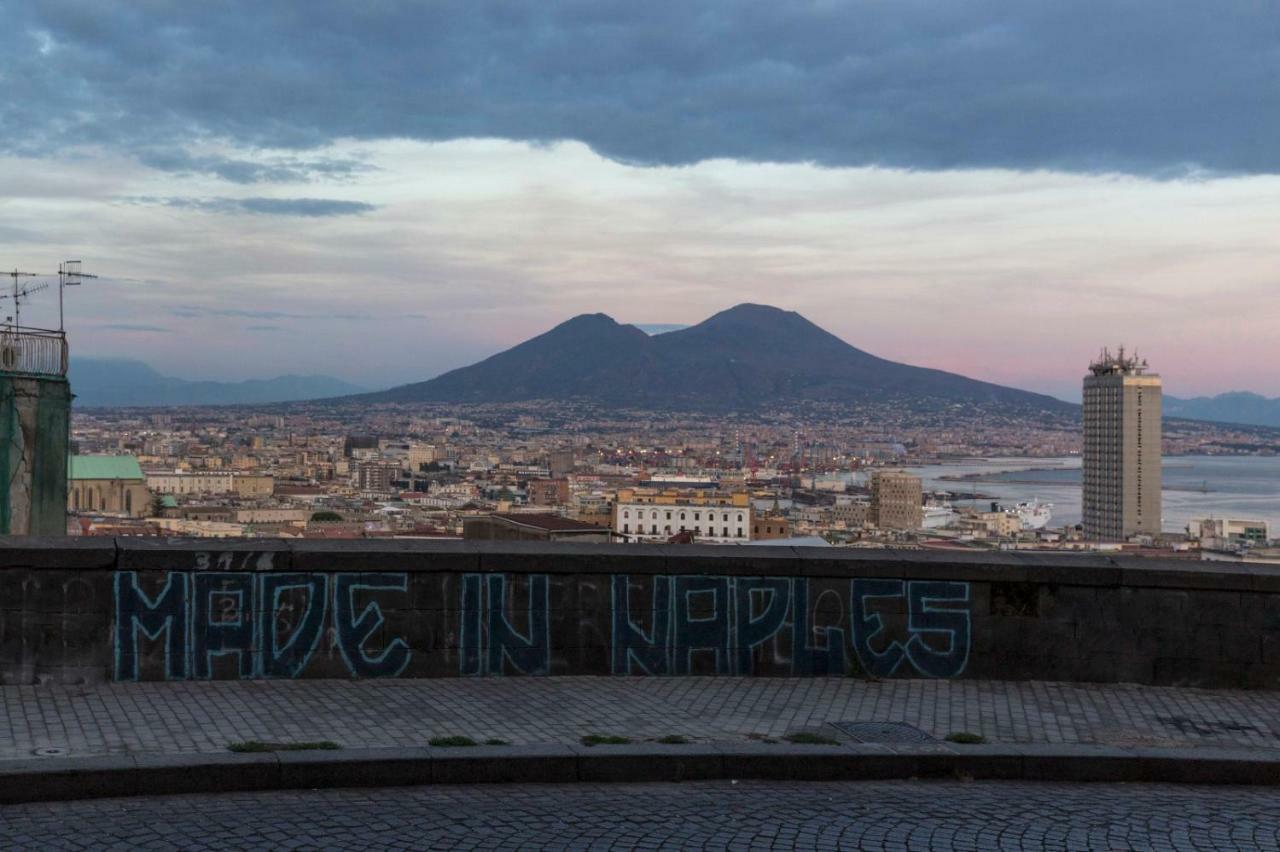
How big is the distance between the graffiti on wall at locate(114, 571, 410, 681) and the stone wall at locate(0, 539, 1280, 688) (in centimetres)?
1

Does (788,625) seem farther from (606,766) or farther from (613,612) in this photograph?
(606,766)

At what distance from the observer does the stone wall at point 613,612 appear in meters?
8.73

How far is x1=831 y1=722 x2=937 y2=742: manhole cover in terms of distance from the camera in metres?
8.03

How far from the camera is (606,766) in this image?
23.9ft

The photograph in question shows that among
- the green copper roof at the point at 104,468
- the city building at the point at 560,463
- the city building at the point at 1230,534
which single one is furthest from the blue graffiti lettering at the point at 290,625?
the city building at the point at 560,463

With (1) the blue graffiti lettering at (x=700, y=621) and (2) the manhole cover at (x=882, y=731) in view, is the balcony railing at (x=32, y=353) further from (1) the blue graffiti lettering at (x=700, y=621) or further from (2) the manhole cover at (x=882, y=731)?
(2) the manhole cover at (x=882, y=731)

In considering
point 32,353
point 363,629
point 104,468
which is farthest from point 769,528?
point 363,629

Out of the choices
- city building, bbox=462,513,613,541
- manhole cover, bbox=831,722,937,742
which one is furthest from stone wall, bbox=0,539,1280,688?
→ city building, bbox=462,513,613,541

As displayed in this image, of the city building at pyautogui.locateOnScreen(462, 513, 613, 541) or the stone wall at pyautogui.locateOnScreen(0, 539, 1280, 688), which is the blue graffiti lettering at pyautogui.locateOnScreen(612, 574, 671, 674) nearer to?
the stone wall at pyautogui.locateOnScreen(0, 539, 1280, 688)

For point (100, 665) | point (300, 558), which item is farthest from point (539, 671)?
point (100, 665)

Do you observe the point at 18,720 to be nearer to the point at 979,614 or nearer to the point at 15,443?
the point at 979,614

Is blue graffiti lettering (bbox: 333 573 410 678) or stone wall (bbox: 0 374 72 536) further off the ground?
stone wall (bbox: 0 374 72 536)

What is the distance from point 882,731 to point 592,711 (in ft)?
5.45

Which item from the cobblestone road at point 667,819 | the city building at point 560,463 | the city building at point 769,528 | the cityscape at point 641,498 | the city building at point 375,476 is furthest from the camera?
the city building at point 560,463
